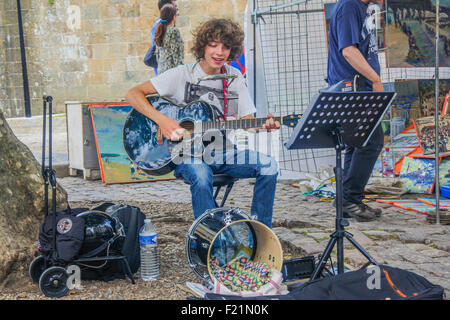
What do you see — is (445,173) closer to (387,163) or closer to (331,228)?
(387,163)

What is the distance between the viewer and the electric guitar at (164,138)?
3.60 meters

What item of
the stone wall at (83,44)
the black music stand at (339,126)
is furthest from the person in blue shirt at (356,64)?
the stone wall at (83,44)

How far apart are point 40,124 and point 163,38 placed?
614 cm

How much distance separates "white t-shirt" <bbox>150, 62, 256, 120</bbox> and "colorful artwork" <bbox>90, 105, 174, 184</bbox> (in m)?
3.21

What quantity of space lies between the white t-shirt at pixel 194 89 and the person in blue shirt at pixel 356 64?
1.08 m

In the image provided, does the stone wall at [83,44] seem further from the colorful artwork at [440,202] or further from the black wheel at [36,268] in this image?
the black wheel at [36,268]

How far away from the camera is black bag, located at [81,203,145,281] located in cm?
312

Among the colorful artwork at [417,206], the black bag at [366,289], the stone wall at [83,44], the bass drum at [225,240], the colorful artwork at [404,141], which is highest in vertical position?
the stone wall at [83,44]

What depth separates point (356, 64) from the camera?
14.3ft

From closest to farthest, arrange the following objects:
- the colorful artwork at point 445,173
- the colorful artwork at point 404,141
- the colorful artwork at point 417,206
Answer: the colorful artwork at point 417,206
the colorful artwork at point 445,173
the colorful artwork at point 404,141

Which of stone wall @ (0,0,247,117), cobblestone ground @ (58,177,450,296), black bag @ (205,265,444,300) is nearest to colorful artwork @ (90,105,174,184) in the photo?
cobblestone ground @ (58,177,450,296)

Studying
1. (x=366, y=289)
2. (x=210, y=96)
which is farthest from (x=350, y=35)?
(x=366, y=289)

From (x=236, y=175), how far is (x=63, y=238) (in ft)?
4.20
